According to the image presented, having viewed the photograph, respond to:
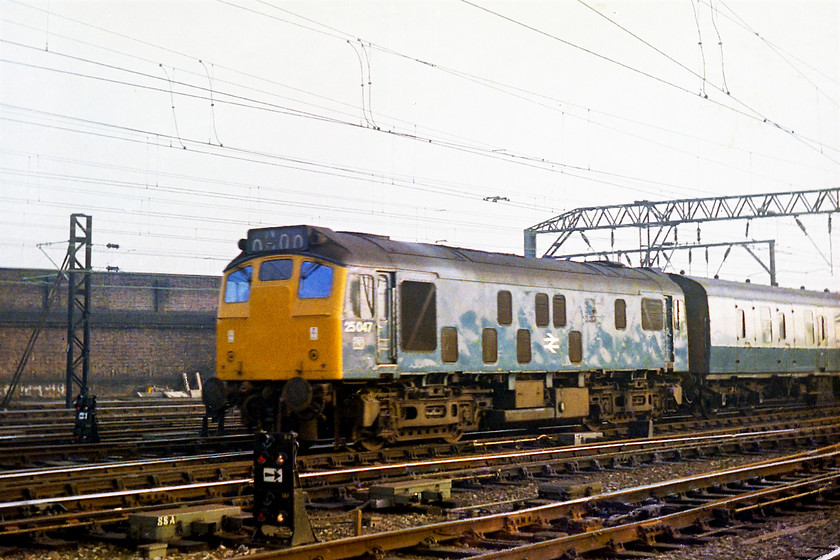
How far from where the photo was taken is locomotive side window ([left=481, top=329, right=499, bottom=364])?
1714 centimetres

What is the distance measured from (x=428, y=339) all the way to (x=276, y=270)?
2.92 meters

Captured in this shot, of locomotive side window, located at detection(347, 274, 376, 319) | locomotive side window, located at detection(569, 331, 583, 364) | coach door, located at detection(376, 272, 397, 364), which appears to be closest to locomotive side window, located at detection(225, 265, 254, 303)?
locomotive side window, located at detection(347, 274, 376, 319)

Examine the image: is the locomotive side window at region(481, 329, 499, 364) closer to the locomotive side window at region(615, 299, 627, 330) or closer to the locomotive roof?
the locomotive roof

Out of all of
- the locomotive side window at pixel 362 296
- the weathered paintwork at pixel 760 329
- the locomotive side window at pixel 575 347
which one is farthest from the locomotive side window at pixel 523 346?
the weathered paintwork at pixel 760 329

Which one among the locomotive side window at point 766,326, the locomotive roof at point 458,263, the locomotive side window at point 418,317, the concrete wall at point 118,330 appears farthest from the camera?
the concrete wall at point 118,330

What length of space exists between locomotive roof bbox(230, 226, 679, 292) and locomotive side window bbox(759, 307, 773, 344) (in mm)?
5935

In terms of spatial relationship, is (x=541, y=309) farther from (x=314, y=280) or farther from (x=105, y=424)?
(x=105, y=424)

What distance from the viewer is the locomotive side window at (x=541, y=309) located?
1836 cm

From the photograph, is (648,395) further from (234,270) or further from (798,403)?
(798,403)

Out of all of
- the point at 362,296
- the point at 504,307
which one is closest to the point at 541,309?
the point at 504,307

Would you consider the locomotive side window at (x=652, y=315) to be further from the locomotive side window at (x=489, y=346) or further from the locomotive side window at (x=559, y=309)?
the locomotive side window at (x=489, y=346)

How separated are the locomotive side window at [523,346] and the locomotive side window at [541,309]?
1.42 ft

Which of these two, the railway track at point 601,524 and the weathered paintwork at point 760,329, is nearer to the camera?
the railway track at point 601,524

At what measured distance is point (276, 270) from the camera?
15.4m
